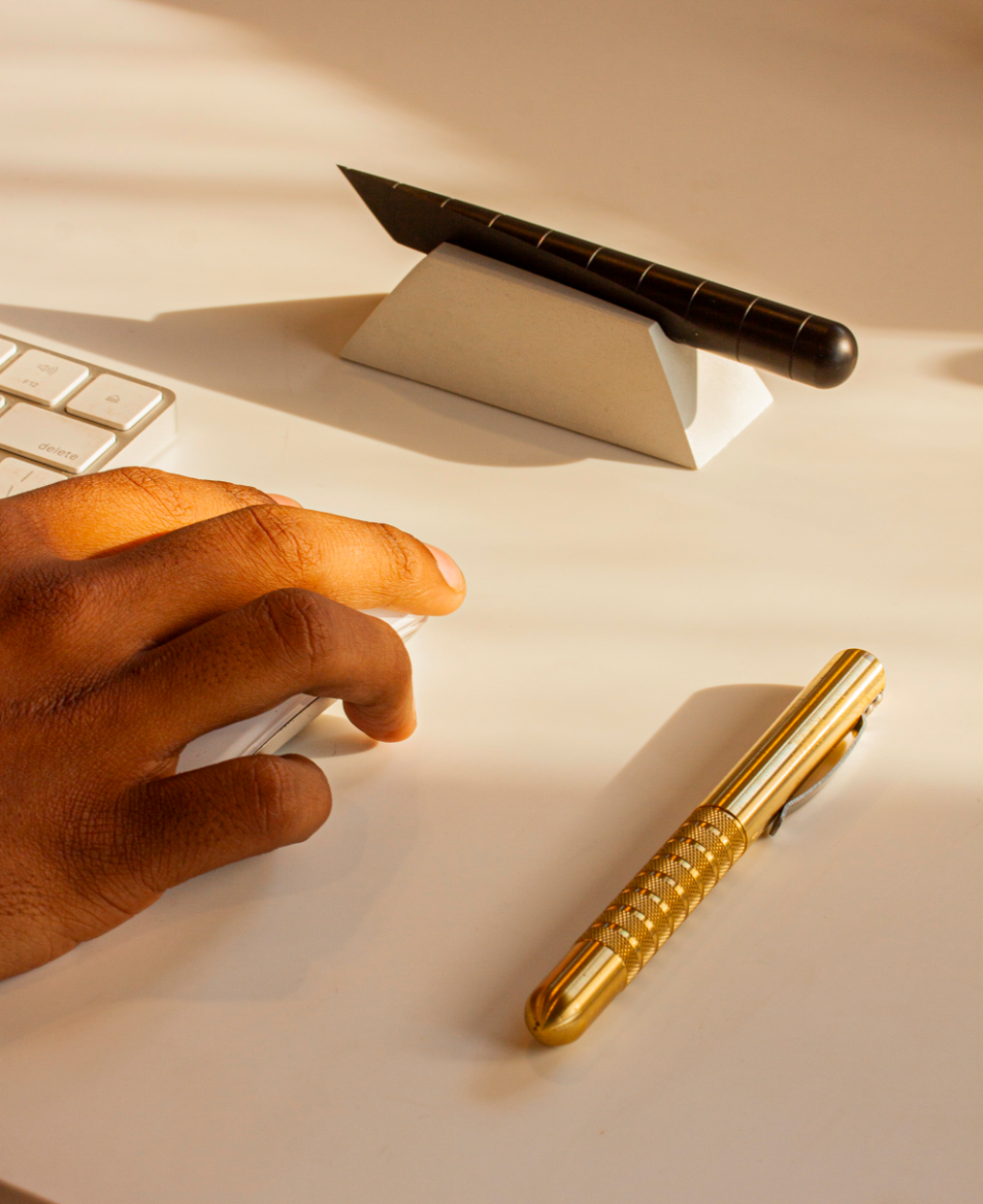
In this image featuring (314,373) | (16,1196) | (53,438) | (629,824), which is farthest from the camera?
(314,373)

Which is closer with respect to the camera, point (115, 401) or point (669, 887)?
point (669, 887)

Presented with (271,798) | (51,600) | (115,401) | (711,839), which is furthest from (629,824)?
(115,401)

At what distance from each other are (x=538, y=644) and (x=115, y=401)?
26 centimetres

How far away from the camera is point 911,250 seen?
792 millimetres

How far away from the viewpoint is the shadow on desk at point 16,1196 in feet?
1.13

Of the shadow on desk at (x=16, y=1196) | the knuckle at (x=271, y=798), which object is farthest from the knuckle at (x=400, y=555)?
the shadow on desk at (x=16, y=1196)

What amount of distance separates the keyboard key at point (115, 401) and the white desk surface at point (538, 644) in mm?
33

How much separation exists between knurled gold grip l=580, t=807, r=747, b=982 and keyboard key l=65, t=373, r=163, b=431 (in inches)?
13.6

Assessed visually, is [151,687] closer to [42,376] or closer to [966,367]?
[42,376]

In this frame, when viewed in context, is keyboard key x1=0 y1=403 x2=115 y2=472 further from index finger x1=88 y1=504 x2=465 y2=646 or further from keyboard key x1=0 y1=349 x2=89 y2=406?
index finger x1=88 y1=504 x2=465 y2=646

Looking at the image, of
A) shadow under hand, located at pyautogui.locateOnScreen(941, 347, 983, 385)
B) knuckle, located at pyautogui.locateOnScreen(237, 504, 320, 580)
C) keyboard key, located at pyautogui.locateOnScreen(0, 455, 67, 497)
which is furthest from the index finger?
shadow under hand, located at pyautogui.locateOnScreen(941, 347, 983, 385)

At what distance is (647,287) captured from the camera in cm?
60

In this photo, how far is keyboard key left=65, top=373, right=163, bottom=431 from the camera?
59 cm

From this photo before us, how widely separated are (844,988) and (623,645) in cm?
18
